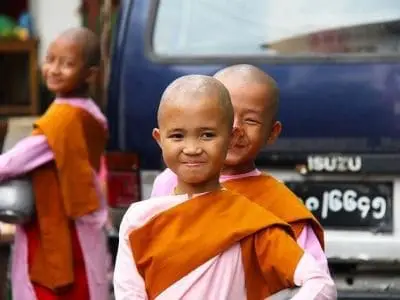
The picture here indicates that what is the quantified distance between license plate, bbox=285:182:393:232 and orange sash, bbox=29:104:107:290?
845mm

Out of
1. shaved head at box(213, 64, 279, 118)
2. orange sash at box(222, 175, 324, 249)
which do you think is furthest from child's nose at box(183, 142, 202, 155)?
shaved head at box(213, 64, 279, 118)

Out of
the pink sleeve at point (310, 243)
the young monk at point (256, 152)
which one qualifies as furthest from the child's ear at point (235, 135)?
the pink sleeve at point (310, 243)

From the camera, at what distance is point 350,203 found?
16.7ft

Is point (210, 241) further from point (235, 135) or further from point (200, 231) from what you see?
point (235, 135)

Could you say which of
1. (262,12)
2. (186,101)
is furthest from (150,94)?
(186,101)

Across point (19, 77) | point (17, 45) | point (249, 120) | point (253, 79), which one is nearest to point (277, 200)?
point (249, 120)

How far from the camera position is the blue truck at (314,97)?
503cm

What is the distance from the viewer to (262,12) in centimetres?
523

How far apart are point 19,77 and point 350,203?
728 cm

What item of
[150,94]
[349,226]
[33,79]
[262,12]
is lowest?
[33,79]

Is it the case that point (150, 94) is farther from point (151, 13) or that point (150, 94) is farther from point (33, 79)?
point (33, 79)

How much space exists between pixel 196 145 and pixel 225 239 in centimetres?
24

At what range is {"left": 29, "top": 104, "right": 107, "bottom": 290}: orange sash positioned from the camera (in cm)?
518

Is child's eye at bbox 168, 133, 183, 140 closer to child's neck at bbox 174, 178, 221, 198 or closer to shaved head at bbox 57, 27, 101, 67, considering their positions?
child's neck at bbox 174, 178, 221, 198
